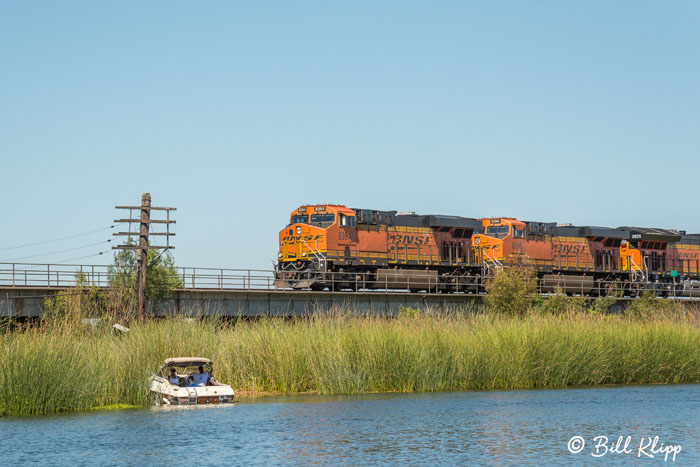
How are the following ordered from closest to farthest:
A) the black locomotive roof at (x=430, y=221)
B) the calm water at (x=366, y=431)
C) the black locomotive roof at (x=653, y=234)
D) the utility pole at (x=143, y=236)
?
the calm water at (x=366, y=431)
the utility pole at (x=143, y=236)
the black locomotive roof at (x=430, y=221)
the black locomotive roof at (x=653, y=234)

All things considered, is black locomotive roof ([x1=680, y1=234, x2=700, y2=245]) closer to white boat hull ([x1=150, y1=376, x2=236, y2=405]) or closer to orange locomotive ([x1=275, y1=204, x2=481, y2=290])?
orange locomotive ([x1=275, y1=204, x2=481, y2=290])

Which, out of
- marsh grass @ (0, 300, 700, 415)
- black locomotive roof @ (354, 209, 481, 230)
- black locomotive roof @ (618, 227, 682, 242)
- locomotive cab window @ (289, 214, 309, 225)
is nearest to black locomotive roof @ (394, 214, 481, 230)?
black locomotive roof @ (354, 209, 481, 230)

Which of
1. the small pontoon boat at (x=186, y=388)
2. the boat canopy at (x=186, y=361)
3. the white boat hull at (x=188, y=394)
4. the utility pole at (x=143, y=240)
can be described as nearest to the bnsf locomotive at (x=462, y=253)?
the utility pole at (x=143, y=240)

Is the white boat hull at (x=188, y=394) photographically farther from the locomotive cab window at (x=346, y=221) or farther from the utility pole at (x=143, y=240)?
the locomotive cab window at (x=346, y=221)

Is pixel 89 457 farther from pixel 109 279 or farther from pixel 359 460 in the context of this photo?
pixel 109 279

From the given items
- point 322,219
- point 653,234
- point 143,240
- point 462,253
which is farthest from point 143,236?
point 653,234

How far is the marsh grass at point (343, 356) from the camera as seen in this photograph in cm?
2712

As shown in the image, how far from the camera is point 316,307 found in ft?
164

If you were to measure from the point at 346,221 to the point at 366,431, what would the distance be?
30195 mm

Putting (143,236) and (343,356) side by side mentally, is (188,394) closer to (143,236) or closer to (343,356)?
(343,356)

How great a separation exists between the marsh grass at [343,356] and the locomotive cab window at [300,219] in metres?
18.4

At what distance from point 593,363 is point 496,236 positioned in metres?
26.5

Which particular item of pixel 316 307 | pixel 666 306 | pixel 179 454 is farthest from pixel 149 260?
pixel 666 306

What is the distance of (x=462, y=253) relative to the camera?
60.4 meters
